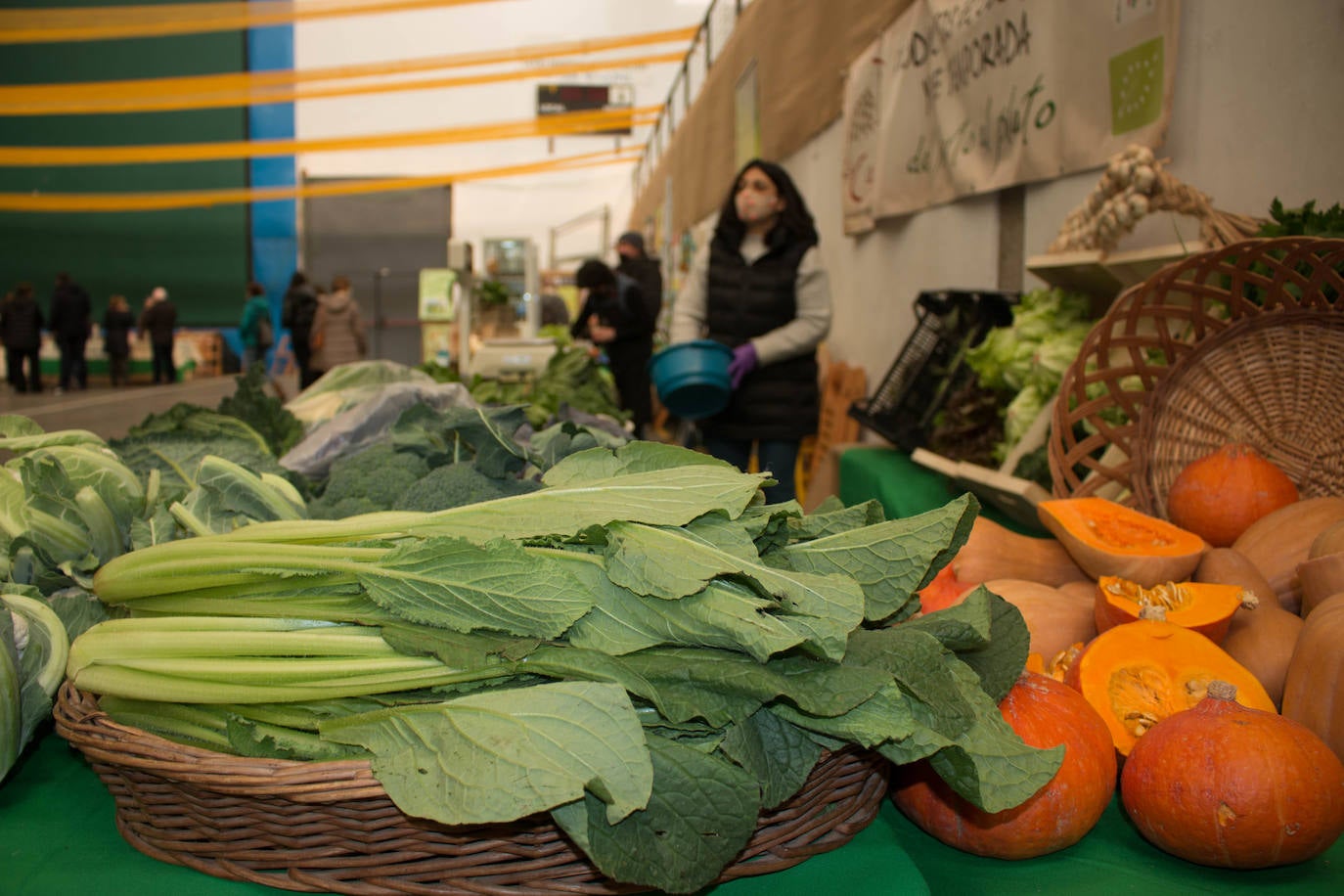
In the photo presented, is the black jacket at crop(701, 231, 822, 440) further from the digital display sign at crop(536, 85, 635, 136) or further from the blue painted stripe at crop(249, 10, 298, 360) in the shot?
the blue painted stripe at crop(249, 10, 298, 360)

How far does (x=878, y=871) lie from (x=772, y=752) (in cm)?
17

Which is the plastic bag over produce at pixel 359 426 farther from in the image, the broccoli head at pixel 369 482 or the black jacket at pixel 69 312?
the black jacket at pixel 69 312

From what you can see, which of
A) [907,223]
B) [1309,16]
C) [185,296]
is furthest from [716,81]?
[185,296]

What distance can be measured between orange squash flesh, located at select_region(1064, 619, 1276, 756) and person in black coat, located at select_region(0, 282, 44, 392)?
1429cm

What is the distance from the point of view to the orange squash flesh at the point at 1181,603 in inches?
51.3

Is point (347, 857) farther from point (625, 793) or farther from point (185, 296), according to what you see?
point (185, 296)

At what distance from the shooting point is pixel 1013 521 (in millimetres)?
2514

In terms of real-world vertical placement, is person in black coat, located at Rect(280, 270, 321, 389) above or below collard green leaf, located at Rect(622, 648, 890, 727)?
above

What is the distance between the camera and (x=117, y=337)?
14.0 m

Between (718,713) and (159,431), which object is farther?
(159,431)

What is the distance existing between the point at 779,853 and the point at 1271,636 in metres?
0.80

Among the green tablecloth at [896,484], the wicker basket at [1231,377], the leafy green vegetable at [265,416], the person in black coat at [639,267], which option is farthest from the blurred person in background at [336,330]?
the wicker basket at [1231,377]

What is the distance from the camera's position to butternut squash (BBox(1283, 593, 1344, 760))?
1110 millimetres

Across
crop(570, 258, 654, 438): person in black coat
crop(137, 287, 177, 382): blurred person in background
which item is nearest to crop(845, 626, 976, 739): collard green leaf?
crop(570, 258, 654, 438): person in black coat
